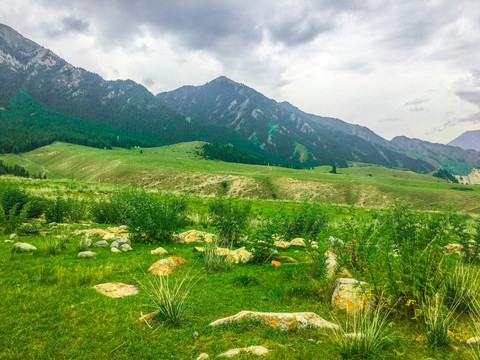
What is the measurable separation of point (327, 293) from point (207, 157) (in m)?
165

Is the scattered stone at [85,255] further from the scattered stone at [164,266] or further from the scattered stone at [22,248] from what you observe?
the scattered stone at [164,266]

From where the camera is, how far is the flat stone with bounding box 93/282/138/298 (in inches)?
245

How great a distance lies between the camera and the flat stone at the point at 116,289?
6220 millimetres

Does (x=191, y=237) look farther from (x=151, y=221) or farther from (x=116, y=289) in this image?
(x=116, y=289)

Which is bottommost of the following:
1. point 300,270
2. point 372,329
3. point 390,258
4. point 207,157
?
point 300,270

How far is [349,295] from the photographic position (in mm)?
5719

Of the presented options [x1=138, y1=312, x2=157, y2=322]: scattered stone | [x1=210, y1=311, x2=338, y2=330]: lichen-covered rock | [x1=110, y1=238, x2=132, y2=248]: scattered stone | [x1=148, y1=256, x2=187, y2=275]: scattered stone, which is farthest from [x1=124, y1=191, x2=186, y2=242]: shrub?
[x1=210, y1=311, x2=338, y2=330]: lichen-covered rock

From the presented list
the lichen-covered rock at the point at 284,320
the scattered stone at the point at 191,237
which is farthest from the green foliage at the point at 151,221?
the lichen-covered rock at the point at 284,320

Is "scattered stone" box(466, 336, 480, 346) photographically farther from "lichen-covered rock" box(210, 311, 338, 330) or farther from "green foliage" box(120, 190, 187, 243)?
"green foliage" box(120, 190, 187, 243)

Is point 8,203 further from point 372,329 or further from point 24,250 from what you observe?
point 372,329

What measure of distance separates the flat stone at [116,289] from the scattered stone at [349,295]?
507cm

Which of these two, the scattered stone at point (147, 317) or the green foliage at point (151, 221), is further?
the green foliage at point (151, 221)

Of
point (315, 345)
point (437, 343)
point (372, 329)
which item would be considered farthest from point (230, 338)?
point (437, 343)

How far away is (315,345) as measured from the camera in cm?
436
